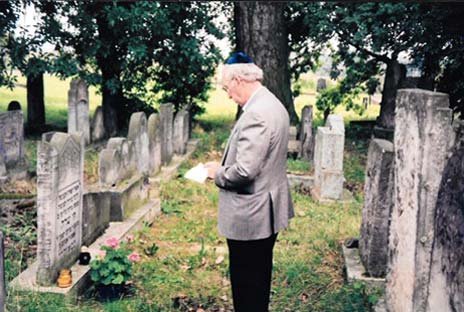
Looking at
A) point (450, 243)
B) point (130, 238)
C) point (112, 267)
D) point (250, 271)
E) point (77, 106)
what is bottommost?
point (130, 238)

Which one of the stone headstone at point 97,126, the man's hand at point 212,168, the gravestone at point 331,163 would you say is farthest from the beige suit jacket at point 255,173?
the stone headstone at point 97,126

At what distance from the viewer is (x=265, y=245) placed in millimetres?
4059

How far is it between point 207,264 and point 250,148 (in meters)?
2.93

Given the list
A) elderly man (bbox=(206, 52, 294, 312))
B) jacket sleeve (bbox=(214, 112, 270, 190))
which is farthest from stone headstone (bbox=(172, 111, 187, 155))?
jacket sleeve (bbox=(214, 112, 270, 190))

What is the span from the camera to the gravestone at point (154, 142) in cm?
963

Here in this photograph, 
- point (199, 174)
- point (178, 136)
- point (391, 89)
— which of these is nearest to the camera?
point (199, 174)

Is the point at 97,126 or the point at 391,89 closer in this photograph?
the point at 97,126

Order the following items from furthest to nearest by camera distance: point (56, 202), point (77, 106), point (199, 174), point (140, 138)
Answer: point (77, 106) → point (140, 138) → point (56, 202) → point (199, 174)

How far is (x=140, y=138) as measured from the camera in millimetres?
9000

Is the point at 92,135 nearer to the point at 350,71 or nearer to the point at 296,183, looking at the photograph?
the point at 296,183

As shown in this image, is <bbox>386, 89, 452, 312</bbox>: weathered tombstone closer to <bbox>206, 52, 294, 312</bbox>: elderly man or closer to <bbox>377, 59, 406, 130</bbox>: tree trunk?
<bbox>206, 52, 294, 312</bbox>: elderly man

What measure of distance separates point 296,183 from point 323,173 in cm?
83

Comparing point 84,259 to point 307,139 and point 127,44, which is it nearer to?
point 307,139

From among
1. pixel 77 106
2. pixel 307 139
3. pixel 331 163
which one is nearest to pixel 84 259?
pixel 331 163
